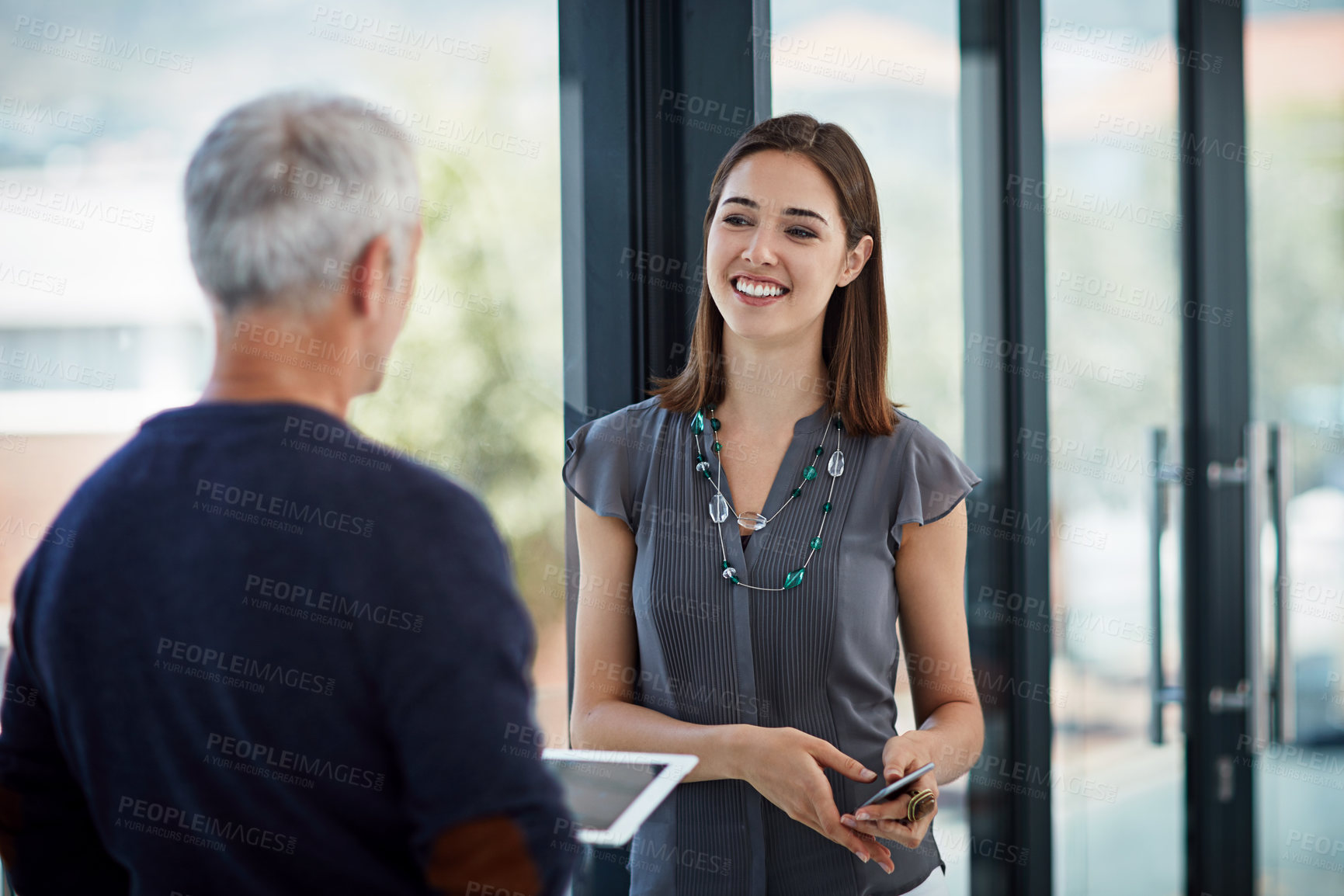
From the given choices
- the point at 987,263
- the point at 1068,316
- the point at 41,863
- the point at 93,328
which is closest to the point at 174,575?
the point at 41,863

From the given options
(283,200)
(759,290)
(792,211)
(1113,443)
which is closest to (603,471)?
(759,290)

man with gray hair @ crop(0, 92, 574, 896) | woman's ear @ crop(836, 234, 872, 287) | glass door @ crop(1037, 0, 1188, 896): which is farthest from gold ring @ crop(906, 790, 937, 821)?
glass door @ crop(1037, 0, 1188, 896)

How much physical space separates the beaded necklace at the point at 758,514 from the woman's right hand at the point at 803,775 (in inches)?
8.0

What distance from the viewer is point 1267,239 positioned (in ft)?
8.62

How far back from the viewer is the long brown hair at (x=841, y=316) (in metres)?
1.49

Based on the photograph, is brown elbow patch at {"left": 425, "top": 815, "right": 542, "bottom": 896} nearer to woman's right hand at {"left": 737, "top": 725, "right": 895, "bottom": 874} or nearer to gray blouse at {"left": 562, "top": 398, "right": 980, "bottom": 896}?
woman's right hand at {"left": 737, "top": 725, "right": 895, "bottom": 874}

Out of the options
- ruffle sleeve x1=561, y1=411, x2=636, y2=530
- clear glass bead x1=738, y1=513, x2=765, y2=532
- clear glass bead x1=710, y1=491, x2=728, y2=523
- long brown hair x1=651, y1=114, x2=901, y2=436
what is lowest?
clear glass bead x1=738, y1=513, x2=765, y2=532

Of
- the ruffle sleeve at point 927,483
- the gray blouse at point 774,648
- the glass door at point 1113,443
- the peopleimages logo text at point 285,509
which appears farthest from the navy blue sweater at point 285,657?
the glass door at point 1113,443

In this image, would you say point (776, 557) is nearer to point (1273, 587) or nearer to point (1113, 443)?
point (1113, 443)

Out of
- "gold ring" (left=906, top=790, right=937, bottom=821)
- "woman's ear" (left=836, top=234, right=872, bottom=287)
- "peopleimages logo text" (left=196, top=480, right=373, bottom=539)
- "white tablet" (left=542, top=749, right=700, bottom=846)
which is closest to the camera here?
"peopleimages logo text" (left=196, top=480, right=373, bottom=539)

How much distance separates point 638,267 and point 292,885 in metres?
1.19

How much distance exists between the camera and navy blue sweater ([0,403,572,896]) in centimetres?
70

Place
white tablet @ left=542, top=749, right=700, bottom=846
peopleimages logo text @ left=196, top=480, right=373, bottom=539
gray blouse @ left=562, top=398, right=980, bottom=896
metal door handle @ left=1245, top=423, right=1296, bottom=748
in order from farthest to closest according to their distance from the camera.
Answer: metal door handle @ left=1245, top=423, right=1296, bottom=748 → gray blouse @ left=562, top=398, right=980, bottom=896 → white tablet @ left=542, top=749, right=700, bottom=846 → peopleimages logo text @ left=196, top=480, right=373, bottom=539

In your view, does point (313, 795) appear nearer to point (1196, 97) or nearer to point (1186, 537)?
point (1186, 537)
